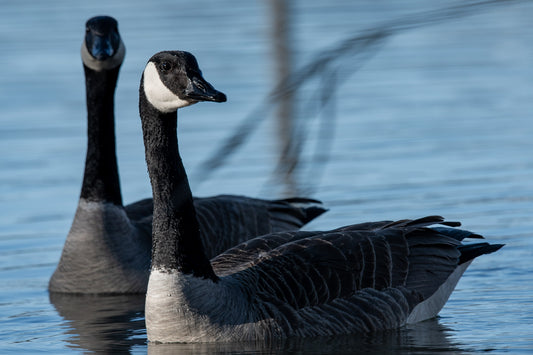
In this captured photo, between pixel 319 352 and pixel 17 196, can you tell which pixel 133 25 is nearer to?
pixel 17 196

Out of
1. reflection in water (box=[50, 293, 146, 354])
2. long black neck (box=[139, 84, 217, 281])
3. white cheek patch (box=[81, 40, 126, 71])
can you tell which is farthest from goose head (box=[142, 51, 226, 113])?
white cheek patch (box=[81, 40, 126, 71])

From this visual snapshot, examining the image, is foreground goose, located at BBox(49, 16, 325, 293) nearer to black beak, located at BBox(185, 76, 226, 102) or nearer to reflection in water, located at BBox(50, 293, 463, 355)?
reflection in water, located at BBox(50, 293, 463, 355)

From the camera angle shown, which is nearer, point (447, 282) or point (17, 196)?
point (447, 282)

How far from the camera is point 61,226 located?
1318 cm

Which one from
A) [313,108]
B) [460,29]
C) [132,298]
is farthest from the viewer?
[460,29]

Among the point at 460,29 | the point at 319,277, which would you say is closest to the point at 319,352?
the point at 319,277

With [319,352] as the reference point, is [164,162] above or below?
above

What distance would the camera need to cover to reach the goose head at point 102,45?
11133 millimetres

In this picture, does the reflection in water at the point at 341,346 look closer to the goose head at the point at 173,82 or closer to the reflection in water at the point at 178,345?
the reflection in water at the point at 178,345

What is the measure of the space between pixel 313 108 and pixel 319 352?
522 cm

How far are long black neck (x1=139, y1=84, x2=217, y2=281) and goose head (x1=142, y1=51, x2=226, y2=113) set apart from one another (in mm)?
129

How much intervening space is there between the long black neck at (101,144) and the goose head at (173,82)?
124 inches

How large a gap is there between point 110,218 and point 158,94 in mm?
3271

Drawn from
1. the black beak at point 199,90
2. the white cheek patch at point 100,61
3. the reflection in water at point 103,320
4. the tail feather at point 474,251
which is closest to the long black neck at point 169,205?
the black beak at point 199,90
